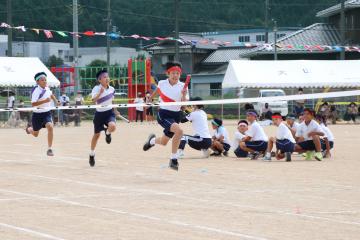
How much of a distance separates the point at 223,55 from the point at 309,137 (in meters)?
69.1

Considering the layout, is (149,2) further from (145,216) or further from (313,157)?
(145,216)

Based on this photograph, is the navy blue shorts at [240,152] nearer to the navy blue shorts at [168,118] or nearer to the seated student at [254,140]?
the seated student at [254,140]

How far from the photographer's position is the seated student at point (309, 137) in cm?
1830

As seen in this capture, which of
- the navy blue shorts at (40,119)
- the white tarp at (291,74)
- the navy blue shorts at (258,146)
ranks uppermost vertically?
the white tarp at (291,74)

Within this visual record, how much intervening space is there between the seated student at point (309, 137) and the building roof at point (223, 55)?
221 feet

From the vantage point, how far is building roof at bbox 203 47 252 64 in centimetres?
8625

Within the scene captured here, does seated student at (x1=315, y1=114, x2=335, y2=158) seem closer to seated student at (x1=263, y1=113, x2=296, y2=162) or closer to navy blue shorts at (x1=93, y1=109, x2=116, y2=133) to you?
seated student at (x1=263, y1=113, x2=296, y2=162)

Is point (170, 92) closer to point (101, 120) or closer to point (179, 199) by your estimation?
point (101, 120)

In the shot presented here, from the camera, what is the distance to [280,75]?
45906 millimetres

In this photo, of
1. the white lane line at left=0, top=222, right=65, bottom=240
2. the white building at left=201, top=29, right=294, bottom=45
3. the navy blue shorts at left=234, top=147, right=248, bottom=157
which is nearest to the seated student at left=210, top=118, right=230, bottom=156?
the navy blue shorts at left=234, top=147, right=248, bottom=157

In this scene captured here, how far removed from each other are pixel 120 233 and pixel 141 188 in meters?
4.16

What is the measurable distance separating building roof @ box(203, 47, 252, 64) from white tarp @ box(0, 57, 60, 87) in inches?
1690

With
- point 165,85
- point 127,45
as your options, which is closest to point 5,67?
point 165,85

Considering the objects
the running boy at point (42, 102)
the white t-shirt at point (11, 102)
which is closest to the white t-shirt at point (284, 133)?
the running boy at point (42, 102)
